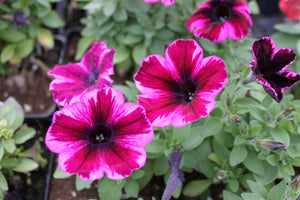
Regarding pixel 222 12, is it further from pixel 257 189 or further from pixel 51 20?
pixel 51 20

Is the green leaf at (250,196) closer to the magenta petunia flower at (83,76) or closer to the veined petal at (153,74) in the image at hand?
the veined petal at (153,74)

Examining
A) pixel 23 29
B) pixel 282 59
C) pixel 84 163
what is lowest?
pixel 23 29

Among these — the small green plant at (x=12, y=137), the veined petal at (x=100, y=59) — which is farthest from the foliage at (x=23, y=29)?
the veined petal at (x=100, y=59)

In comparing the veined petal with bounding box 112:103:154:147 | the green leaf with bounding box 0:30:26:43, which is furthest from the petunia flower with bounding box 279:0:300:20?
the green leaf with bounding box 0:30:26:43

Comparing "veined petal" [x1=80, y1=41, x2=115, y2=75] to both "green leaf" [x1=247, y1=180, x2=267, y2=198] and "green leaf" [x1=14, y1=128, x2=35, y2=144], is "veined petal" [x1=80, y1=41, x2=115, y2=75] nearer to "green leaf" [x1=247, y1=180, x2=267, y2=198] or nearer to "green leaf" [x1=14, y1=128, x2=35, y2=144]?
"green leaf" [x1=14, y1=128, x2=35, y2=144]

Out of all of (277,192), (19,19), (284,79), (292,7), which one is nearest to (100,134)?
(284,79)
